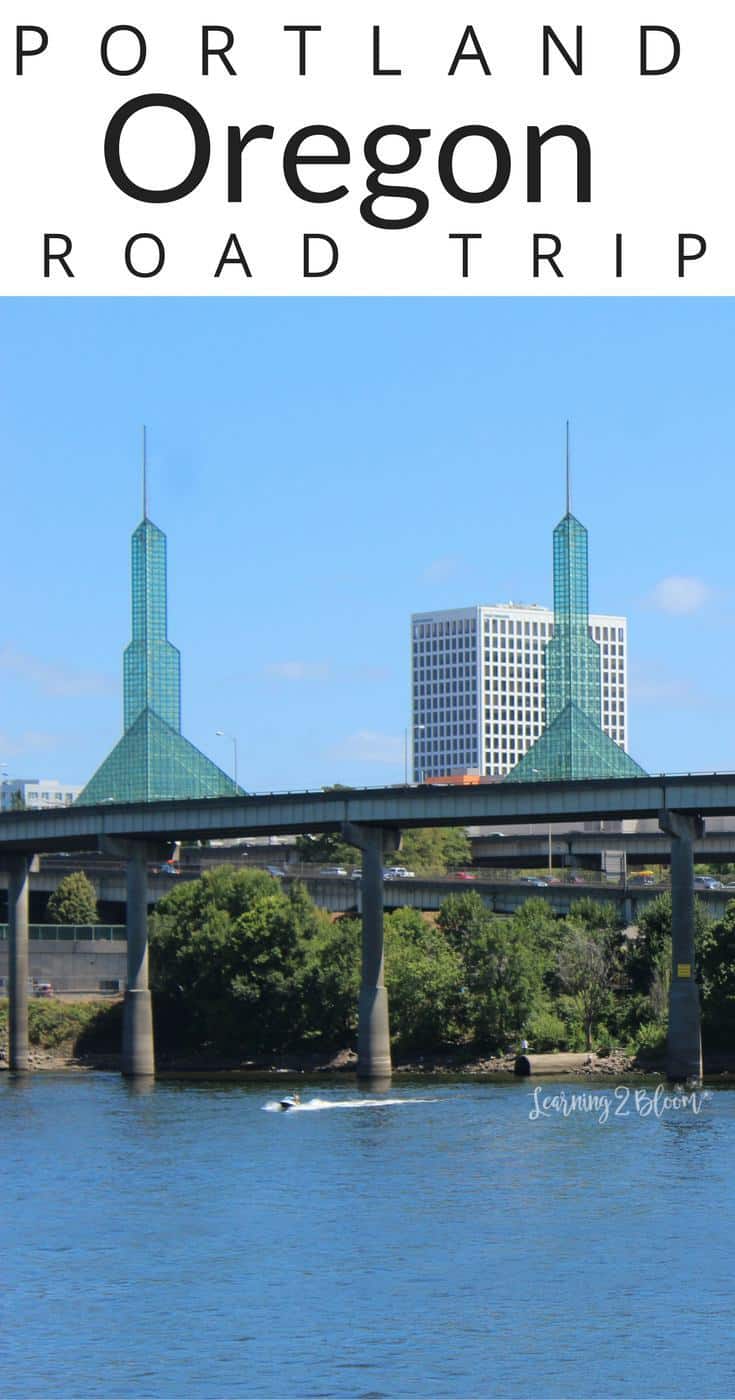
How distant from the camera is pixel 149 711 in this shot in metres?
163

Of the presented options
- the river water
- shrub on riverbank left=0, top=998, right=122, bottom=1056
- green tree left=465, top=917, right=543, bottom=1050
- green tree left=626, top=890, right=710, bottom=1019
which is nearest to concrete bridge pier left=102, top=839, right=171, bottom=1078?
shrub on riverbank left=0, top=998, right=122, bottom=1056

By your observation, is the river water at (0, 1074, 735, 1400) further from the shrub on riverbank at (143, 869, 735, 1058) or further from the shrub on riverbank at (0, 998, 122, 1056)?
the shrub on riverbank at (0, 998, 122, 1056)

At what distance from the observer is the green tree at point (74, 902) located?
183875 millimetres

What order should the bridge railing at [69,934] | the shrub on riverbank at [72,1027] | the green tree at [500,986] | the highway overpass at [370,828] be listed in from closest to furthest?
the highway overpass at [370,828] → the green tree at [500,986] → the shrub on riverbank at [72,1027] → the bridge railing at [69,934]

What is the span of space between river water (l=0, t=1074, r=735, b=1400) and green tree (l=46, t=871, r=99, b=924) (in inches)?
3100

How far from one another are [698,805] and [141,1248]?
5576 centimetres

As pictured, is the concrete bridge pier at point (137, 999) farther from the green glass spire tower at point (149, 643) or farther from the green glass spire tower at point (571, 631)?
the green glass spire tower at point (571, 631)

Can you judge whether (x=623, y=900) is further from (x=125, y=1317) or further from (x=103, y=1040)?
(x=125, y=1317)

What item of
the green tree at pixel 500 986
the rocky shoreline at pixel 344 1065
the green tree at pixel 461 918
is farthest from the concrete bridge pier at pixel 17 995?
the green tree at pixel 500 986

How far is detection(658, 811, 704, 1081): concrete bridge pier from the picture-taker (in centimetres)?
11500

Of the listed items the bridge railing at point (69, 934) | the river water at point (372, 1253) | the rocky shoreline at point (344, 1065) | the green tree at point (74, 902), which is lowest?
the river water at point (372, 1253)

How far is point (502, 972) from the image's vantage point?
134875mm

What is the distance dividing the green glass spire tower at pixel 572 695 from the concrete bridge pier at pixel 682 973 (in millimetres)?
22379

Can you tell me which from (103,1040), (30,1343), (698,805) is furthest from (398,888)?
(30,1343)
